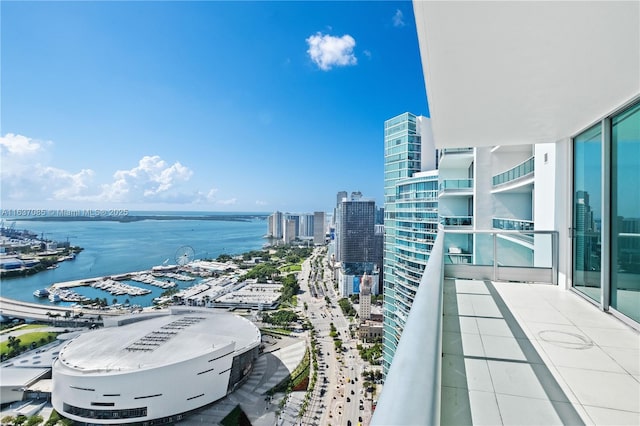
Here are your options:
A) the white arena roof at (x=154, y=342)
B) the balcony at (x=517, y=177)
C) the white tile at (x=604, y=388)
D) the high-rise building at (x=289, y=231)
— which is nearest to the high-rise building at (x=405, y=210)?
the balcony at (x=517, y=177)

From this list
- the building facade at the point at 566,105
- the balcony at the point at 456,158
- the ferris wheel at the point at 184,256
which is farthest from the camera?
the ferris wheel at the point at 184,256

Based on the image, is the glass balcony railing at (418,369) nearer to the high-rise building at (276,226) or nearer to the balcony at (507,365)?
the balcony at (507,365)

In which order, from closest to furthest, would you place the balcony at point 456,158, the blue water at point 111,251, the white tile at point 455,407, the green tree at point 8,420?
the white tile at point 455,407 → the balcony at point 456,158 → the green tree at point 8,420 → the blue water at point 111,251

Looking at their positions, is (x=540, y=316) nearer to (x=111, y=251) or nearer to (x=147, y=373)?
(x=147, y=373)

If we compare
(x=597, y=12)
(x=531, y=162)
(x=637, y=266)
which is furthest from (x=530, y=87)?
(x=531, y=162)

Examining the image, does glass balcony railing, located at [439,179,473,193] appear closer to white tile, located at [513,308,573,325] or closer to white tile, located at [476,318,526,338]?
white tile, located at [513,308,573,325]

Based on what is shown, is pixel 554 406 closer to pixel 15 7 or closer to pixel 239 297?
pixel 239 297
